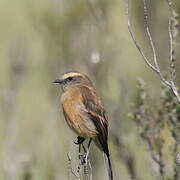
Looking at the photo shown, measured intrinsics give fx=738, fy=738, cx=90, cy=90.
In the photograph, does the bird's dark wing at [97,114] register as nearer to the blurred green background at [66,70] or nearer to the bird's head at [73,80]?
the bird's head at [73,80]

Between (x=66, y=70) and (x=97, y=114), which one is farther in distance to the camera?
(x=66, y=70)

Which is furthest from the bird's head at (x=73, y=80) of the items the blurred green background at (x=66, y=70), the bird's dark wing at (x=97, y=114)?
the blurred green background at (x=66, y=70)

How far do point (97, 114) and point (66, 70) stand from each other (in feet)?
9.80

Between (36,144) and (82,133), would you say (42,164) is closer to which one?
(36,144)

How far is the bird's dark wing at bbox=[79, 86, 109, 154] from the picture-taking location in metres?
7.14

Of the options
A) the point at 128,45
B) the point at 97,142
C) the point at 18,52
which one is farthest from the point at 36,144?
the point at 97,142

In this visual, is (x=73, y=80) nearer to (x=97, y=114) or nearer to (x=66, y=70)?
(x=97, y=114)

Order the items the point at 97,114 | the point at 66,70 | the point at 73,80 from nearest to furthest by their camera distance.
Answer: the point at 97,114 → the point at 73,80 → the point at 66,70

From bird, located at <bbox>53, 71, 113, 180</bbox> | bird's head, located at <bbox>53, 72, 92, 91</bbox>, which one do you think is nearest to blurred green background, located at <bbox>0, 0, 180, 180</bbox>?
bird's head, located at <bbox>53, 72, 92, 91</bbox>

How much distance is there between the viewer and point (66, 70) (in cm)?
1010

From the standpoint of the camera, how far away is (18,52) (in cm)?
1015

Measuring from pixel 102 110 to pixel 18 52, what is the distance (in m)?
3.22

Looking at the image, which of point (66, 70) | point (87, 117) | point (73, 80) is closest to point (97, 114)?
point (87, 117)

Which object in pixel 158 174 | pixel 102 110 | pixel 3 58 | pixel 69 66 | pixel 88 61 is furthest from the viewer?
pixel 3 58
